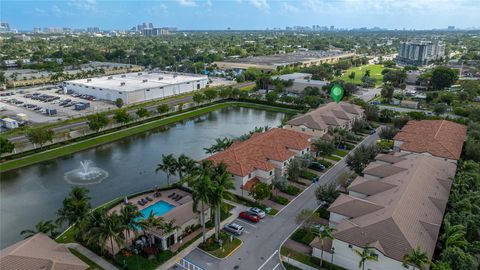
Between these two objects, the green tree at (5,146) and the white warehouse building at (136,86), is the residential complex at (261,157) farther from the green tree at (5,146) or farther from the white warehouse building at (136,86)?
the white warehouse building at (136,86)

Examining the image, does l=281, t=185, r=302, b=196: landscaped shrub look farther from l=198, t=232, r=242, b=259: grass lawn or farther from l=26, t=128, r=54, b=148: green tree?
l=26, t=128, r=54, b=148: green tree

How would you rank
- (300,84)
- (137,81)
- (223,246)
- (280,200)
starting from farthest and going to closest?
1. (137,81)
2. (300,84)
3. (280,200)
4. (223,246)

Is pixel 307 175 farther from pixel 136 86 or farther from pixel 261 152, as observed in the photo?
pixel 136 86

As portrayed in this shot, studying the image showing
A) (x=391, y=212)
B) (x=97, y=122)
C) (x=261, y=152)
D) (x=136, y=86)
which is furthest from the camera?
(x=136, y=86)

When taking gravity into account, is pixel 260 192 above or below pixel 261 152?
below

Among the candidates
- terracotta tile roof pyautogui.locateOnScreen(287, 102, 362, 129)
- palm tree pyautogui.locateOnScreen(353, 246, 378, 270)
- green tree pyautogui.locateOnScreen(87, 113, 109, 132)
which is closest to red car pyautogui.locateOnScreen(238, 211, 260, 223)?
palm tree pyautogui.locateOnScreen(353, 246, 378, 270)

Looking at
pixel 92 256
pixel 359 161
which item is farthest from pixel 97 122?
pixel 359 161
